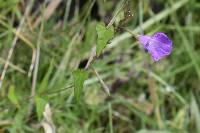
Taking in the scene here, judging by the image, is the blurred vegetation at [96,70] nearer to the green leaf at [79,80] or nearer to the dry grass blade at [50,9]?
the dry grass blade at [50,9]

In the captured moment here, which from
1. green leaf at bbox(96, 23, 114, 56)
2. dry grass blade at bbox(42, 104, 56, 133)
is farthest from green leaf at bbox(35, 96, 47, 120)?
green leaf at bbox(96, 23, 114, 56)

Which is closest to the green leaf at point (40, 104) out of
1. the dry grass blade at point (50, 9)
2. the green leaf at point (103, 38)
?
the green leaf at point (103, 38)

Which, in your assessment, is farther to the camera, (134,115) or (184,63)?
(184,63)

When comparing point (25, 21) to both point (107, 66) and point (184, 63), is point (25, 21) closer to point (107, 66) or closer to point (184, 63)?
point (107, 66)

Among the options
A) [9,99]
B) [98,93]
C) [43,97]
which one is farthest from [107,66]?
[43,97]

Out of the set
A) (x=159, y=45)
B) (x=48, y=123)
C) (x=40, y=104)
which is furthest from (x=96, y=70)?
(x=159, y=45)

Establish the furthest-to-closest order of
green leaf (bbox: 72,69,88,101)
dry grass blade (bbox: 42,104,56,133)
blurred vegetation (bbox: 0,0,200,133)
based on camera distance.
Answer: blurred vegetation (bbox: 0,0,200,133), dry grass blade (bbox: 42,104,56,133), green leaf (bbox: 72,69,88,101)

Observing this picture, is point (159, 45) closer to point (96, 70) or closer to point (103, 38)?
point (103, 38)

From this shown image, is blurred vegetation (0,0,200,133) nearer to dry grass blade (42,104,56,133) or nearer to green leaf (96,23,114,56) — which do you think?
dry grass blade (42,104,56,133)
